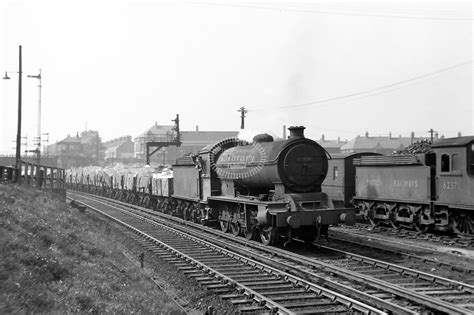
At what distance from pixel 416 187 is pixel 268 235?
6.57 meters

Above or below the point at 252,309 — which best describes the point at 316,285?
above

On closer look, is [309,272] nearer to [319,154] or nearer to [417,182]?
[319,154]

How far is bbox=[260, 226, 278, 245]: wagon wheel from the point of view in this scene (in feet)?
43.9

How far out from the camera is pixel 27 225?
1014 cm

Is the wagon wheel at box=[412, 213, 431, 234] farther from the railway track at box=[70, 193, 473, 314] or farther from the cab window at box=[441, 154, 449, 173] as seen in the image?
the railway track at box=[70, 193, 473, 314]

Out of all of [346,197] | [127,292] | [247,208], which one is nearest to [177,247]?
[247,208]

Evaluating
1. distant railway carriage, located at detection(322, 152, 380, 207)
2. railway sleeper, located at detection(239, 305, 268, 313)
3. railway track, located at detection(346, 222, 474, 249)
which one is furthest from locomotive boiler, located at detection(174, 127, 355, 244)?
distant railway carriage, located at detection(322, 152, 380, 207)

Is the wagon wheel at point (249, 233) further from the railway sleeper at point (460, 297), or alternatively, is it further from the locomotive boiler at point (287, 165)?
the railway sleeper at point (460, 297)

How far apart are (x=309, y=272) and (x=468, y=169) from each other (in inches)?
295

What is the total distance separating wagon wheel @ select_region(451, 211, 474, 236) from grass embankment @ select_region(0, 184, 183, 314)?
10.2 m

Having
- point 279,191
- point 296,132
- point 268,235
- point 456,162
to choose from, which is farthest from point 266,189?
point 456,162

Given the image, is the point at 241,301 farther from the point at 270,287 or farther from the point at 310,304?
the point at 310,304

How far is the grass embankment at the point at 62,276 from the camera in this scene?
6.25 m

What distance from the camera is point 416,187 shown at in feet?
56.6
